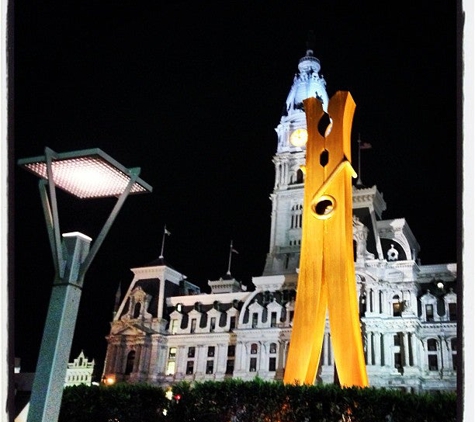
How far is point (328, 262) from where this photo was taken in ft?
55.4

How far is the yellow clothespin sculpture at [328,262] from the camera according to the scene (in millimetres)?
15977

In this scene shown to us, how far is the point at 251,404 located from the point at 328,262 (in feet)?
22.5

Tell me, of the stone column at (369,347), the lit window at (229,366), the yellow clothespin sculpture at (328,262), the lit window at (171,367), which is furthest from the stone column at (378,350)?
the yellow clothespin sculpture at (328,262)

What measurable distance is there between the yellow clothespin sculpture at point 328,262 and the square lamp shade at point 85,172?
10825mm

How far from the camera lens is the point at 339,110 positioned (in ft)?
59.0

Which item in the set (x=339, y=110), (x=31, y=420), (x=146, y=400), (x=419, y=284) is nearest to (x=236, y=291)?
(x=419, y=284)

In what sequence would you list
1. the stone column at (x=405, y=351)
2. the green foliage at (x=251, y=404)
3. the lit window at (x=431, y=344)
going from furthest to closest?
the lit window at (x=431, y=344)
the stone column at (x=405, y=351)
the green foliage at (x=251, y=404)

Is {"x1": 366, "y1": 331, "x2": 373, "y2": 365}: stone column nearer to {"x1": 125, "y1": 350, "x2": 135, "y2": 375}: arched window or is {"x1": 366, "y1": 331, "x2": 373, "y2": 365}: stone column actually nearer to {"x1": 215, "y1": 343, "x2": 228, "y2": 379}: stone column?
{"x1": 215, "y1": 343, "x2": 228, "y2": 379}: stone column

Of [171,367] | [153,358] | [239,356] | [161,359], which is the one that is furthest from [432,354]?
[153,358]

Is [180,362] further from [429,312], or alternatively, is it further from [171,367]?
Answer: [429,312]

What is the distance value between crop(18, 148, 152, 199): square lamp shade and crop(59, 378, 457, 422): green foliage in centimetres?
629

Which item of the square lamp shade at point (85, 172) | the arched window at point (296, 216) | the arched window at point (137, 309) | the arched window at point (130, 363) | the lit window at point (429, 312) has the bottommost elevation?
the arched window at point (130, 363)

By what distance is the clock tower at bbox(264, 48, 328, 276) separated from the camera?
46406mm

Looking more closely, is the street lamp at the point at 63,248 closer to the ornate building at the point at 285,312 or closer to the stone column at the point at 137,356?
the ornate building at the point at 285,312
